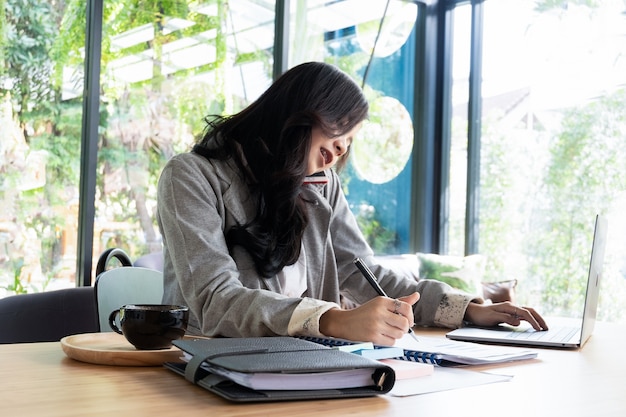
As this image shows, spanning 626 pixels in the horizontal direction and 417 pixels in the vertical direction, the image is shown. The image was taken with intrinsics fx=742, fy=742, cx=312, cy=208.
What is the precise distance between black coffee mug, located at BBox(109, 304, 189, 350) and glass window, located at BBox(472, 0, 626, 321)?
3778mm

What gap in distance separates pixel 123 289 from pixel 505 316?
915mm

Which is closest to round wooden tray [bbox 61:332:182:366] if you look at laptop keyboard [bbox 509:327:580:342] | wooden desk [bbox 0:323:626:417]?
wooden desk [bbox 0:323:626:417]

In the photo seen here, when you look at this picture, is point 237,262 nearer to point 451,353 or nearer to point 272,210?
point 272,210

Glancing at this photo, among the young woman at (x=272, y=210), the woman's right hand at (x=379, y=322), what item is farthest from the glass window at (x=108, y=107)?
the woman's right hand at (x=379, y=322)

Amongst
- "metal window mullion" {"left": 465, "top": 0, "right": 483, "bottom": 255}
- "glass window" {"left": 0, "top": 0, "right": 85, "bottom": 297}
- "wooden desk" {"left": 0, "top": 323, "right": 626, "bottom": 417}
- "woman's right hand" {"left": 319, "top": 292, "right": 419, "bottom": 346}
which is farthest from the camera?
"metal window mullion" {"left": 465, "top": 0, "right": 483, "bottom": 255}

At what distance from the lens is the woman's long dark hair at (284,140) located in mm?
1694

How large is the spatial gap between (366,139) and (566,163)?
1.33m

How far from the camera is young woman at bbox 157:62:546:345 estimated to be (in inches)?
57.6

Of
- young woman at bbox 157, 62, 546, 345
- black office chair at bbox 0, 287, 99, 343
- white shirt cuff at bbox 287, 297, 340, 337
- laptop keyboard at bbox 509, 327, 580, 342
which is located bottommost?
black office chair at bbox 0, 287, 99, 343

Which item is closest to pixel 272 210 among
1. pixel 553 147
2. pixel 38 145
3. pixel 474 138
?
pixel 38 145

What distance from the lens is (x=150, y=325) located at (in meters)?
1.09

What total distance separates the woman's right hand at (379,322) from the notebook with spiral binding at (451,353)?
0.08ft

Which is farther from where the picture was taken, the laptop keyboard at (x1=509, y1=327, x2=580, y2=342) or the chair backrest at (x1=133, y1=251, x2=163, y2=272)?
the chair backrest at (x1=133, y1=251, x2=163, y2=272)

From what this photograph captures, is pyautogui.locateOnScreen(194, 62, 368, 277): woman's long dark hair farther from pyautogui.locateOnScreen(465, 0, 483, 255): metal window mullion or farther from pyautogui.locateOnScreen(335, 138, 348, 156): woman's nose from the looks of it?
pyautogui.locateOnScreen(465, 0, 483, 255): metal window mullion
